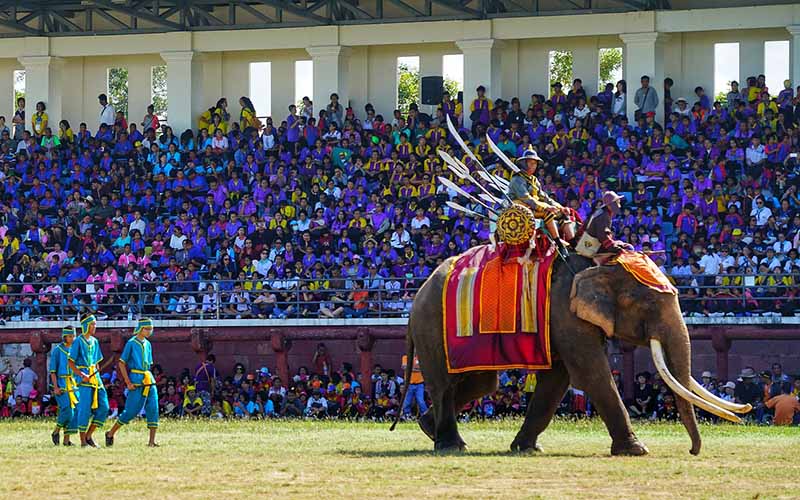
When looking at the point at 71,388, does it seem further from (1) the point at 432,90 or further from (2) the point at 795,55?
(2) the point at 795,55

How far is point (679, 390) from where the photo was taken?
17.7 metres

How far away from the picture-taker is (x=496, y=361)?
19.0 meters

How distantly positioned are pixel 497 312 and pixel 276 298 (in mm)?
13243

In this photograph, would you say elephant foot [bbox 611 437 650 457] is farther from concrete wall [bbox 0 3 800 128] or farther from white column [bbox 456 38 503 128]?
white column [bbox 456 38 503 128]

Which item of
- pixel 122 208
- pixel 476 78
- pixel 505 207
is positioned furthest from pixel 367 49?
pixel 505 207

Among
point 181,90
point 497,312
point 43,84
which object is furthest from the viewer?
point 43,84

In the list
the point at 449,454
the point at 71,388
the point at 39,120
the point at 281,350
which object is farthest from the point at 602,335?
the point at 39,120

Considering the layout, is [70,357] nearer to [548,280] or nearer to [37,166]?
[548,280]

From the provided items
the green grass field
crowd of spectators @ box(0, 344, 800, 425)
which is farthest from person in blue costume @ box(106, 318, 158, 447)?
crowd of spectators @ box(0, 344, 800, 425)

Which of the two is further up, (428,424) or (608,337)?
(608,337)

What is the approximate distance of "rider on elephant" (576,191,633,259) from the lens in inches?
719

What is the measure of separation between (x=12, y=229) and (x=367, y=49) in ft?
29.8

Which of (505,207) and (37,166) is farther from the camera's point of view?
(37,166)

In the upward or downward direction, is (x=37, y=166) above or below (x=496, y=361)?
above
